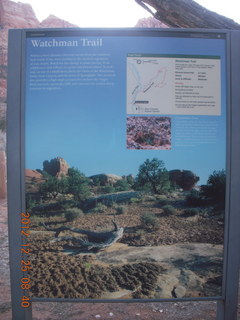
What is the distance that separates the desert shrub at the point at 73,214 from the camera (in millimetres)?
2416

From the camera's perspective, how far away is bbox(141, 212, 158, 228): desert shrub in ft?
8.00

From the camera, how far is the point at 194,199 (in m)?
2.48

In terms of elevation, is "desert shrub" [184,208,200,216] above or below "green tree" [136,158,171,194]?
below

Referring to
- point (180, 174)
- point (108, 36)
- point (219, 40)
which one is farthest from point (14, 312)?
point (219, 40)

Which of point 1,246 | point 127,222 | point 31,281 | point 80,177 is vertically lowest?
point 1,246

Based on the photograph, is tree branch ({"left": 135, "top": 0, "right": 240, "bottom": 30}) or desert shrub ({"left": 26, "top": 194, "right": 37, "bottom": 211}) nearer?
desert shrub ({"left": 26, "top": 194, "right": 37, "bottom": 211})

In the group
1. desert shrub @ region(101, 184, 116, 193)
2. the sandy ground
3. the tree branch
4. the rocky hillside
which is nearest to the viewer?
desert shrub @ region(101, 184, 116, 193)

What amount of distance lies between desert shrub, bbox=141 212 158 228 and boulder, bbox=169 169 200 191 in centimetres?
28

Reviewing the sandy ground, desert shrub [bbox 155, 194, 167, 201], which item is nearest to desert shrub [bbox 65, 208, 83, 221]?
desert shrub [bbox 155, 194, 167, 201]

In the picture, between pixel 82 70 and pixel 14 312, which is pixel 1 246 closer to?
pixel 14 312

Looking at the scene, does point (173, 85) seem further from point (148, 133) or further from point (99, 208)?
point (99, 208)

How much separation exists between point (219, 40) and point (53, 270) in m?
1.95

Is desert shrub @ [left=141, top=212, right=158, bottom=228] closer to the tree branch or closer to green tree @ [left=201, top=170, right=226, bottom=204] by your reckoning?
green tree @ [left=201, top=170, right=226, bottom=204]

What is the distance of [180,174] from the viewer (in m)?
2.41
